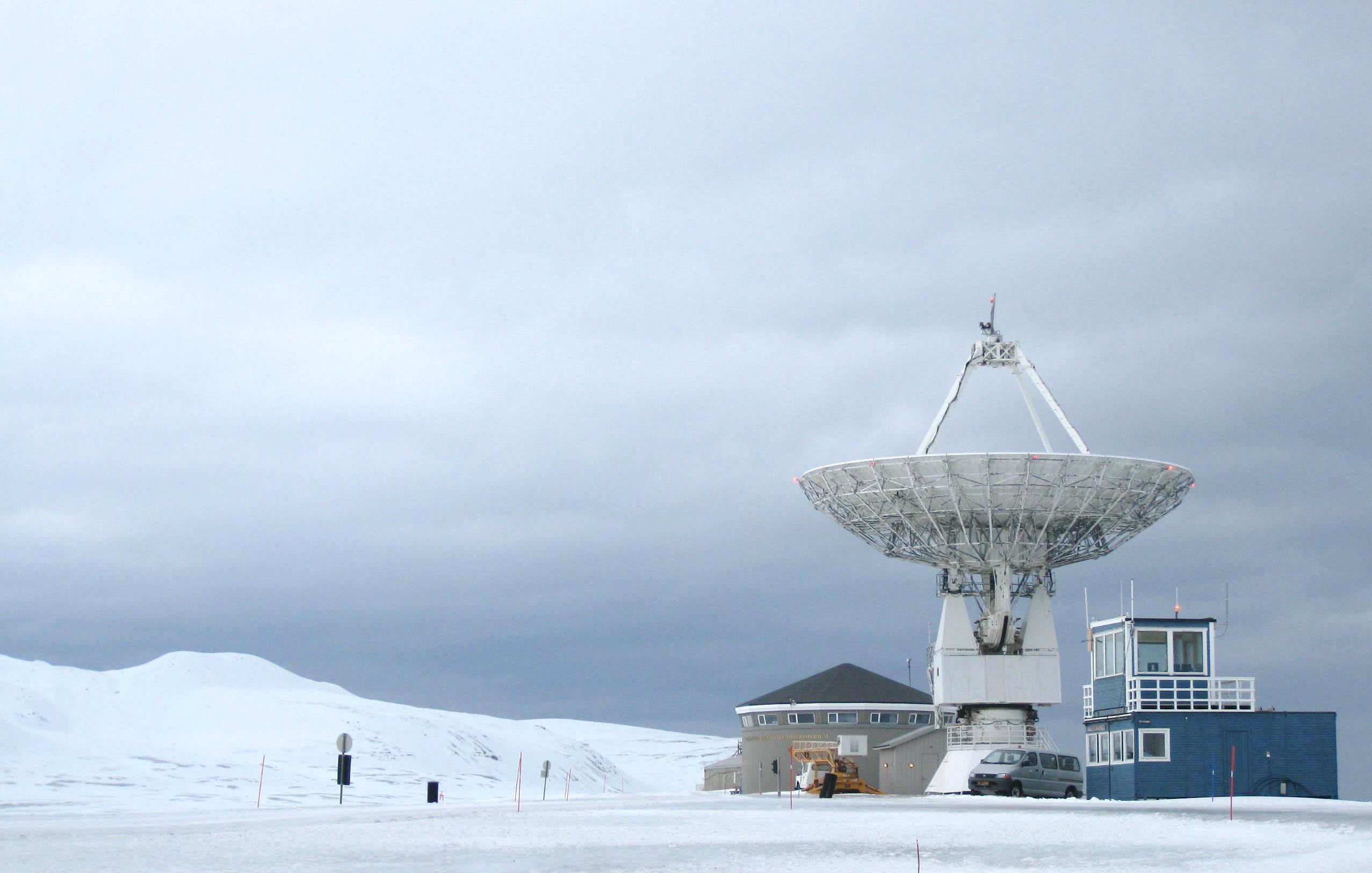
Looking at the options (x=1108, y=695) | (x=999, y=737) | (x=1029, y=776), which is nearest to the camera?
(x=1029, y=776)

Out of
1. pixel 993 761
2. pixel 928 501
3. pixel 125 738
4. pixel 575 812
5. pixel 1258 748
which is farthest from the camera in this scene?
pixel 125 738

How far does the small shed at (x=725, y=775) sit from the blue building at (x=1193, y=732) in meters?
40.7

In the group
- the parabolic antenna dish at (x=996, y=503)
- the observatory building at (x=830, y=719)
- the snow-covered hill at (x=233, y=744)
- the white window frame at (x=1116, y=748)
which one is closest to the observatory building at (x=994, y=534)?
the parabolic antenna dish at (x=996, y=503)

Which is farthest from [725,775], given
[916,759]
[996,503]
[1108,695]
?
[1108,695]

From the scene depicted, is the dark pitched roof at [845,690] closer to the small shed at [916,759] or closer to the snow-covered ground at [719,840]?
the small shed at [916,759]

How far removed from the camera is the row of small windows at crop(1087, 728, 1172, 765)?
48156 millimetres

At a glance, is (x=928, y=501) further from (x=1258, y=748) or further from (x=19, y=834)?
(x=19, y=834)

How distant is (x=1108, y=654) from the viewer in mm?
53312

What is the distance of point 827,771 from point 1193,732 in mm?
20868

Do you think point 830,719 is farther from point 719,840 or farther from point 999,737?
point 719,840

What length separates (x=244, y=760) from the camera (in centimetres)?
10112

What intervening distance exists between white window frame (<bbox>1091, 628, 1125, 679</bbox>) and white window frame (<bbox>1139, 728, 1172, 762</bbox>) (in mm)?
3053

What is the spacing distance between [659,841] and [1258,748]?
2895cm

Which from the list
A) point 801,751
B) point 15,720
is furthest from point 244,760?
point 801,751
